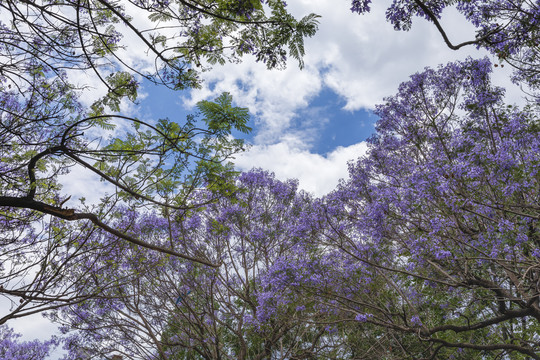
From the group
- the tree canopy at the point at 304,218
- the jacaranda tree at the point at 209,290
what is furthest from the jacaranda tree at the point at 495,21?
the jacaranda tree at the point at 209,290

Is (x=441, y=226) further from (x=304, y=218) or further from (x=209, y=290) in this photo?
(x=209, y=290)

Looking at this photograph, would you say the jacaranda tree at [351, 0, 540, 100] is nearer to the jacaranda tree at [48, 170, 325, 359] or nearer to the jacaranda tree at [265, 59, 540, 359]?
the jacaranda tree at [265, 59, 540, 359]

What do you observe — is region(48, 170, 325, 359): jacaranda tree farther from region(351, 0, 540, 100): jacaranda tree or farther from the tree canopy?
region(351, 0, 540, 100): jacaranda tree

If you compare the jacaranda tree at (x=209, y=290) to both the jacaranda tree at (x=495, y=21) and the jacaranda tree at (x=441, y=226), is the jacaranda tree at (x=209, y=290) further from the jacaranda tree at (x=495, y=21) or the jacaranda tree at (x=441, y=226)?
the jacaranda tree at (x=495, y=21)

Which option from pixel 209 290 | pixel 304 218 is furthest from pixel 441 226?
pixel 209 290

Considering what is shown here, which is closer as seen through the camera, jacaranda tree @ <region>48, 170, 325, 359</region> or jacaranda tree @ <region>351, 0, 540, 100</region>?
jacaranda tree @ <region>351, 0, 540, 100</region>

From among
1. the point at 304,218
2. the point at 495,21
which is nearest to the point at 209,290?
the point at 304,218

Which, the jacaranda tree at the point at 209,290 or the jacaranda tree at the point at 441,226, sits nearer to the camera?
the jacaranda tree at the point at 441,226

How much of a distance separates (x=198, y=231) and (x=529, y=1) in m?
8.78

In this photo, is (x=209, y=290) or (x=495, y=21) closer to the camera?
(x=495, y=21)

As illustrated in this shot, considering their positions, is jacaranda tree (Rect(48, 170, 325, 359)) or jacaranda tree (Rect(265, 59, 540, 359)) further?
jacaranda tree (Rect(48, 170, 325, 359))

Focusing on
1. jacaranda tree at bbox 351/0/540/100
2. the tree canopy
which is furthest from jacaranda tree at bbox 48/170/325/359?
jacaranda tree at bbox 351/0/540/100

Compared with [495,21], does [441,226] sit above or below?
below

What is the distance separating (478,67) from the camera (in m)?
7.99
